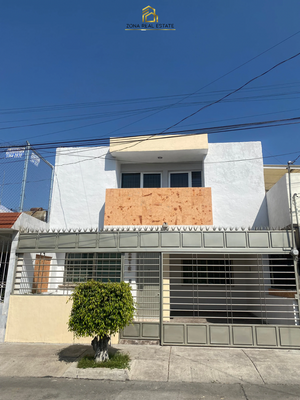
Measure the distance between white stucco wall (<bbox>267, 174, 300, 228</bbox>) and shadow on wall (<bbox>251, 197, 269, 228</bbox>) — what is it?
1.16 ft

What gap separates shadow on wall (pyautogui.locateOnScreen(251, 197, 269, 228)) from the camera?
37.5 feet

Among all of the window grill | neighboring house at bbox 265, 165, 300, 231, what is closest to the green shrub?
the window grill

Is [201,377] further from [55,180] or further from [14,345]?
[55,180]

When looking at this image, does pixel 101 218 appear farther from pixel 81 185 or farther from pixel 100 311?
pixel 100 311

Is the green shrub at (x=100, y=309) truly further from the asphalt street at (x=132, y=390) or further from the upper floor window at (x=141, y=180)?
the upper floor window at (x=141, y=180)

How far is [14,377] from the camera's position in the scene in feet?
20.8

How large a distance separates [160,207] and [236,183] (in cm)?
336

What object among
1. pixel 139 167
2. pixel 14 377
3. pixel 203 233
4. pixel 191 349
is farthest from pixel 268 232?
pixel 14 377

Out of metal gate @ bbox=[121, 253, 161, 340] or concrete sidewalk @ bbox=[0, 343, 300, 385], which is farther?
metal gate @ bbox=[121, 253, 161, 340]

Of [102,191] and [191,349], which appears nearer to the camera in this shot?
[191,349]

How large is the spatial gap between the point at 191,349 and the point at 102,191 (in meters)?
7.21

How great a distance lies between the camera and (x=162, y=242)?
29.9 feet

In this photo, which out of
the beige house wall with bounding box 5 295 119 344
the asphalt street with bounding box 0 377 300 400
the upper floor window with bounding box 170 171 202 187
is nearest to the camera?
the asphalt street with bounding box 0 377 300 400

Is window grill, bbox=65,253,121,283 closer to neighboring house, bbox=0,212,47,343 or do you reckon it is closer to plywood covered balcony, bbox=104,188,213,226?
plywood covered balcony, bbox=104,188,213,226
